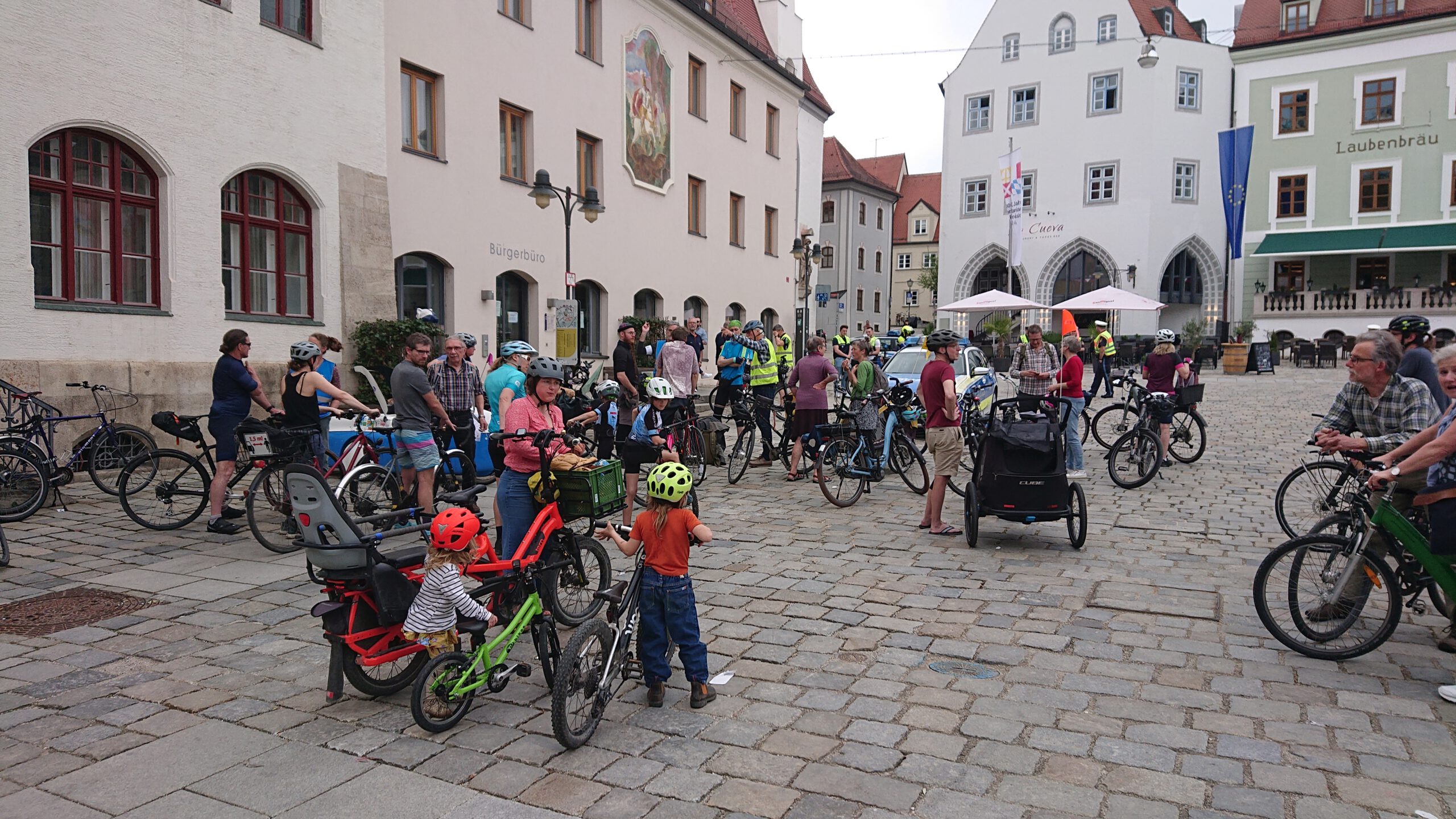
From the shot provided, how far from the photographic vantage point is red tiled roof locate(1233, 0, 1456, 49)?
40.7 metres

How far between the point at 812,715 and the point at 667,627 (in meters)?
0.82

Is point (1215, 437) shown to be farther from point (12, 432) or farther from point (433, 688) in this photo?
point (12, 432)

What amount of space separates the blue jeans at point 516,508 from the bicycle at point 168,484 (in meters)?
4.01

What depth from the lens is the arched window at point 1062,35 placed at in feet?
149

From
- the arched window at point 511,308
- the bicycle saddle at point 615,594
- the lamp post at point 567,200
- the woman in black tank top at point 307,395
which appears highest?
the lamp post at point 567,200

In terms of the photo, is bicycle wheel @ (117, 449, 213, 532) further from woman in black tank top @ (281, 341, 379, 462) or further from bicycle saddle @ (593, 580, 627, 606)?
bicycle saddle @ (593, 580, 627, 606)

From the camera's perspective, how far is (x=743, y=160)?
29.2 m

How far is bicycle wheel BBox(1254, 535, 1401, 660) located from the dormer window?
1858 inches

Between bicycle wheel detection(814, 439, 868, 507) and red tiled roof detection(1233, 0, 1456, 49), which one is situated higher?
red tiled roof detection(1233, 0, 1456, 49)

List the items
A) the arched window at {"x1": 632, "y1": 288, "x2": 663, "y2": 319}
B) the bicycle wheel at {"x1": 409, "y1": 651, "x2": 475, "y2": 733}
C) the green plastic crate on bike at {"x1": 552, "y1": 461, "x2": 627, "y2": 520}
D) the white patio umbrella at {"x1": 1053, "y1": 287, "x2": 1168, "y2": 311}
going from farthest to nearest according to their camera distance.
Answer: the white patio umbrella at {"x1": 1053, "y1": 287, "x2": 1168, "y2": 311}
the arched window at {"x1": 632, "y1": 288, "x2": 663, "y2": 319}
the green plastic crate on bike at {"x1": 552, "y1": 461, "x2": 627, "y2": 520}
the bicycle wheel at {"x1": 409, "y1": 651, "x2": 475, "y2": 733}

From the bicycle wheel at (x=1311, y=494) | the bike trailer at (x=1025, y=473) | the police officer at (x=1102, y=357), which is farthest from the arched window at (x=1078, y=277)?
the bike trailer at (x=1025, y=473)

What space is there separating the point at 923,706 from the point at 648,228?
2084 cm

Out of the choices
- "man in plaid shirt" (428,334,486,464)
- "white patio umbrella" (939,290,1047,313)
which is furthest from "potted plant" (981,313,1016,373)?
"man in plaid shirt" (428,334,486,464)

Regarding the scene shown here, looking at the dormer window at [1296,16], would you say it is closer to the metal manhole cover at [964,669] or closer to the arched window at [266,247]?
the arched window at [266,247]
